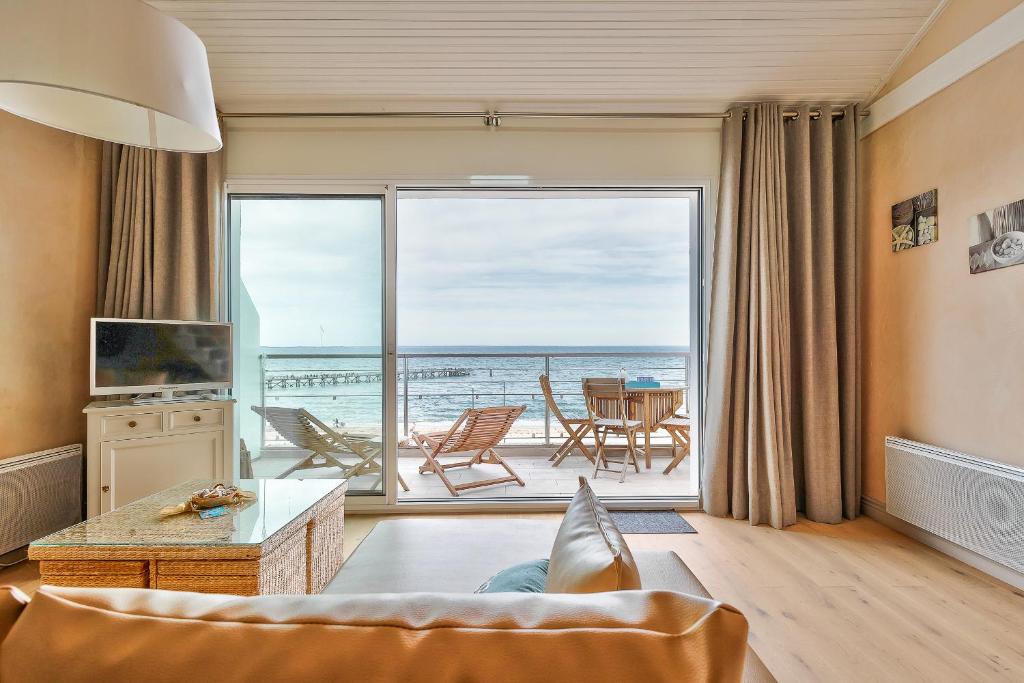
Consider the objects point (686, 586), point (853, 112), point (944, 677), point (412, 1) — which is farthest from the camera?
point (853, 112)

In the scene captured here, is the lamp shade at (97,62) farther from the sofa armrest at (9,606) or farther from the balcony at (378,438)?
the balcony at (378,438)

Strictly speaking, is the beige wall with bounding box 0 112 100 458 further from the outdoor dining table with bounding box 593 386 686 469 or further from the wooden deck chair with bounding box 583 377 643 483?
the outdoor dining table with bounding box 593 386 686 469

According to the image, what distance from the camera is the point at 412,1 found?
2.84m

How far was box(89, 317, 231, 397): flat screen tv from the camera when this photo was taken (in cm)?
287

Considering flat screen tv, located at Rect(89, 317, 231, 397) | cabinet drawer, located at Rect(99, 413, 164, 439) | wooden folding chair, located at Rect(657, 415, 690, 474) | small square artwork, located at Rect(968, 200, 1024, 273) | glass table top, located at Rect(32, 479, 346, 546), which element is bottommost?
wooden folding chair, located at Rect(657, 415, 690, 474)

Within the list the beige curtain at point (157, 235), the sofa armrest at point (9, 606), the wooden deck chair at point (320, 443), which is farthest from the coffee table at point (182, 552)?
the beige curtain at point (157, 235)

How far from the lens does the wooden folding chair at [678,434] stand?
4773 mm

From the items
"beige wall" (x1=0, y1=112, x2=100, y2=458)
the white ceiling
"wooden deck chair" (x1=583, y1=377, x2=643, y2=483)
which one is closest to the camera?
"beige wall" (x1=0, y1=112, x2=100, y2=458)

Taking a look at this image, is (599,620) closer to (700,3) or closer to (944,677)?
(944,677)

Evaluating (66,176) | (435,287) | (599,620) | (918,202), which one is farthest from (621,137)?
(435,287)

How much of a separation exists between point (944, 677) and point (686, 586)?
3.91 feet

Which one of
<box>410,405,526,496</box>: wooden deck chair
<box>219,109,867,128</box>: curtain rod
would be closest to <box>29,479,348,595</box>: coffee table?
<box>410,405,526,496</box>: wooden deck chair

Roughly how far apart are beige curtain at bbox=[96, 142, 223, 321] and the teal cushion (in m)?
2.83

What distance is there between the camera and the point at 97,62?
4.32ft
